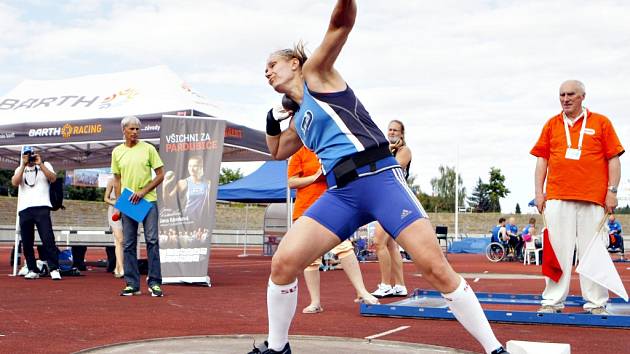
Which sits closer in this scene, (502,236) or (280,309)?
(280,309)

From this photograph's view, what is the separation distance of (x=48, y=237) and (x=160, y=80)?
3.92 m

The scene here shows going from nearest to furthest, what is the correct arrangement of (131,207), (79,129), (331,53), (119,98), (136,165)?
(331,53), (131,207), (136,165), (79,129), (119,98)

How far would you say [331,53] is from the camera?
14.5ft

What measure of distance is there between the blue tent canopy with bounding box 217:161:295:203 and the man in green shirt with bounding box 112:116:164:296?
12.4 m

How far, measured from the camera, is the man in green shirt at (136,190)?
31.4 feet

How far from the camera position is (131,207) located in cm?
947

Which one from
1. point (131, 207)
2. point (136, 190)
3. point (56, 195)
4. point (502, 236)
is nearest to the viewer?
point (131, 207)

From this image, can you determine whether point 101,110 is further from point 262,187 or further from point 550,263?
point 262,187

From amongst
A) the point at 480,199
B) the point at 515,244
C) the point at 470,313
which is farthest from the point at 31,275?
the point at 480,199

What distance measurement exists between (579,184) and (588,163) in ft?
0.68

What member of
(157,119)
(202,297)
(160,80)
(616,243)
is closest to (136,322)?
(202,297)

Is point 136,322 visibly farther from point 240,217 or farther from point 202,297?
point 240,217

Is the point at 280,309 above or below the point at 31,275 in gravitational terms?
above

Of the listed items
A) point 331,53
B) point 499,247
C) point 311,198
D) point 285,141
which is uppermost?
point 331,53
